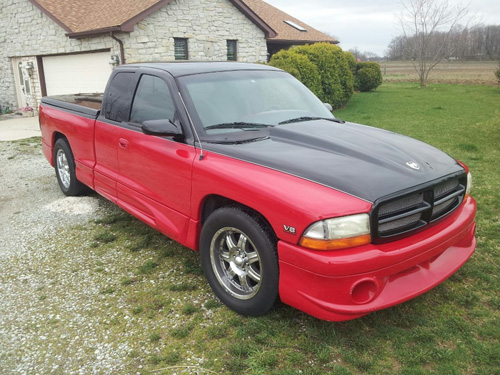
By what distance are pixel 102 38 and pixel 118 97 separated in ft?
39.5

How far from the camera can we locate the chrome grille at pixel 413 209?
2.69 m

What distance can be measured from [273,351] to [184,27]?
15.3 meters

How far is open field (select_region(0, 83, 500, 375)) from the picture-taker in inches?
110

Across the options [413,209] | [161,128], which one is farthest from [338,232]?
[161,128]

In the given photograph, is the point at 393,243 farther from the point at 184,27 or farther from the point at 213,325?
the point at 184,27

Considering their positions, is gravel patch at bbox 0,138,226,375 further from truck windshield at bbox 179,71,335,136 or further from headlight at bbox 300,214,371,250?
truck windshield at bbox 179,71,335,136

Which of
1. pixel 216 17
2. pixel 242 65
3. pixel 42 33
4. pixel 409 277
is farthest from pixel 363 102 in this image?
pixel 409 277

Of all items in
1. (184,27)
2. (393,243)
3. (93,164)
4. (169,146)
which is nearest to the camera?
(393,243)

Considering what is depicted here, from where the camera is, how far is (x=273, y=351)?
2.88 m

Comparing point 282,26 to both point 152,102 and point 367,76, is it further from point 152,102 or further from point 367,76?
point 152,102

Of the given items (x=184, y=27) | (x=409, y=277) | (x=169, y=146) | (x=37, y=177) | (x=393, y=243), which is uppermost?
(x=184, y=27)

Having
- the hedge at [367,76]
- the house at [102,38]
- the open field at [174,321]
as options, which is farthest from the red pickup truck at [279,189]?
the hedge at [367,76]

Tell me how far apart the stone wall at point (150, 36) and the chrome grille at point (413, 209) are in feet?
38.8

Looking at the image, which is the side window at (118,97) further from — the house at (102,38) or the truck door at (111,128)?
the house at (102,38)
